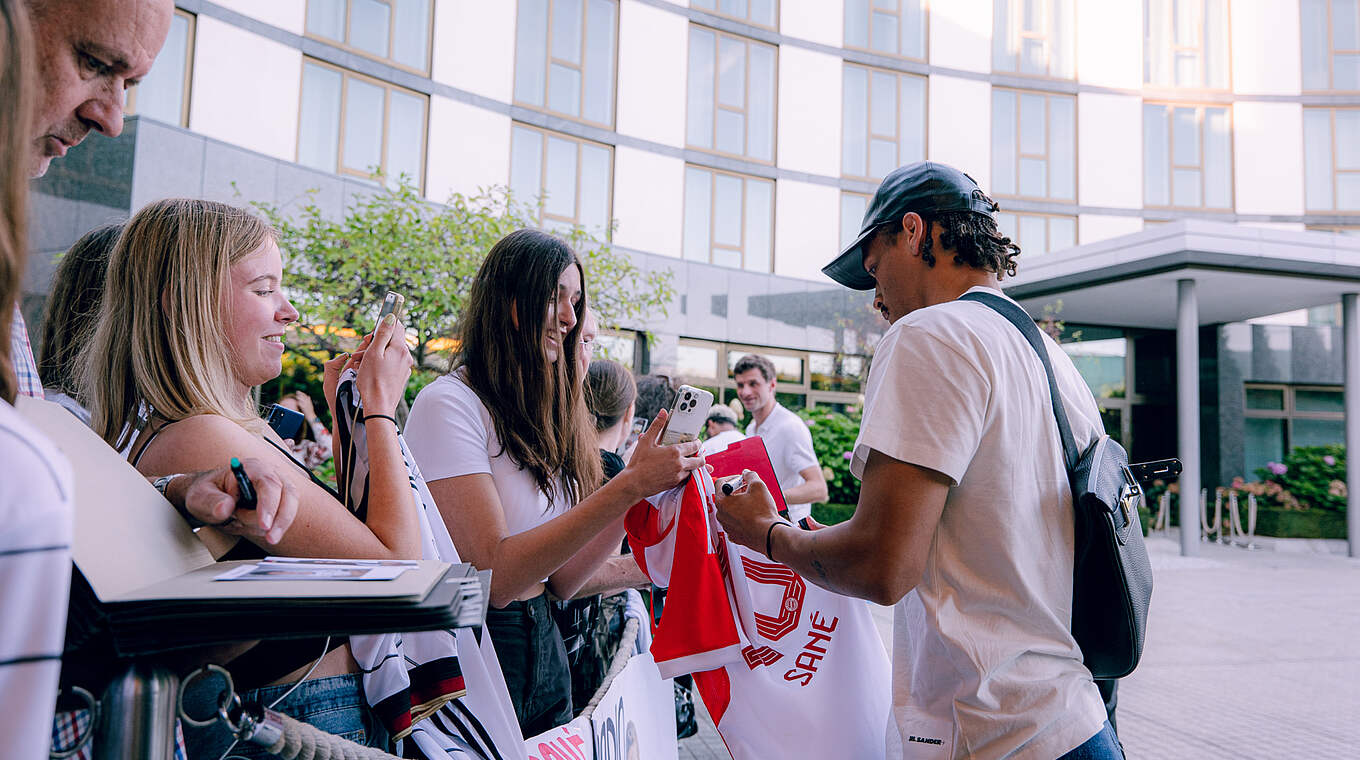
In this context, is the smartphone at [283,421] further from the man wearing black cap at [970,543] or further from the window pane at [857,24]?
the window pane at [857,24]

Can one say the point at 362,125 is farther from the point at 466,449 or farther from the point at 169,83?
the point at 466,449

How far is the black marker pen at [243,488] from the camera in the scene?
3.88ft

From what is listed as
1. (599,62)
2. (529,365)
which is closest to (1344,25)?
(599,62)

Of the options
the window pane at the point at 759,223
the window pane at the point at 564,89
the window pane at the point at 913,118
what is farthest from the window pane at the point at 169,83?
the window pane at the point at 913,118

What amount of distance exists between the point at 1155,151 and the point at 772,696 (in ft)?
85.1

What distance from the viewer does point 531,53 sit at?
18.3 m

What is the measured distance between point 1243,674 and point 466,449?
7317 mm

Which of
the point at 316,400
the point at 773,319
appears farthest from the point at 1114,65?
the point at 316,400

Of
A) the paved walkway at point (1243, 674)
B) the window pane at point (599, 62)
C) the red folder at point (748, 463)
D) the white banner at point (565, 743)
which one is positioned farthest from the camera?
the window pane at point (599, 62)

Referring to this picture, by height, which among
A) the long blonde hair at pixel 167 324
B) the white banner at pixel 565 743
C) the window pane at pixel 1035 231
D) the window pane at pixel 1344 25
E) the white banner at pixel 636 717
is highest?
the window pane at pixel 1344 25

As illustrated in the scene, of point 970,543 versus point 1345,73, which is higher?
point 1345,73

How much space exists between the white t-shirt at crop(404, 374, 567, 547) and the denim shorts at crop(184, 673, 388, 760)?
1.76 feet

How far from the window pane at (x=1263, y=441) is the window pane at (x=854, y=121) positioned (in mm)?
12380

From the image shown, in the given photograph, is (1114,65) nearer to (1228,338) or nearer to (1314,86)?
(1314,86)
